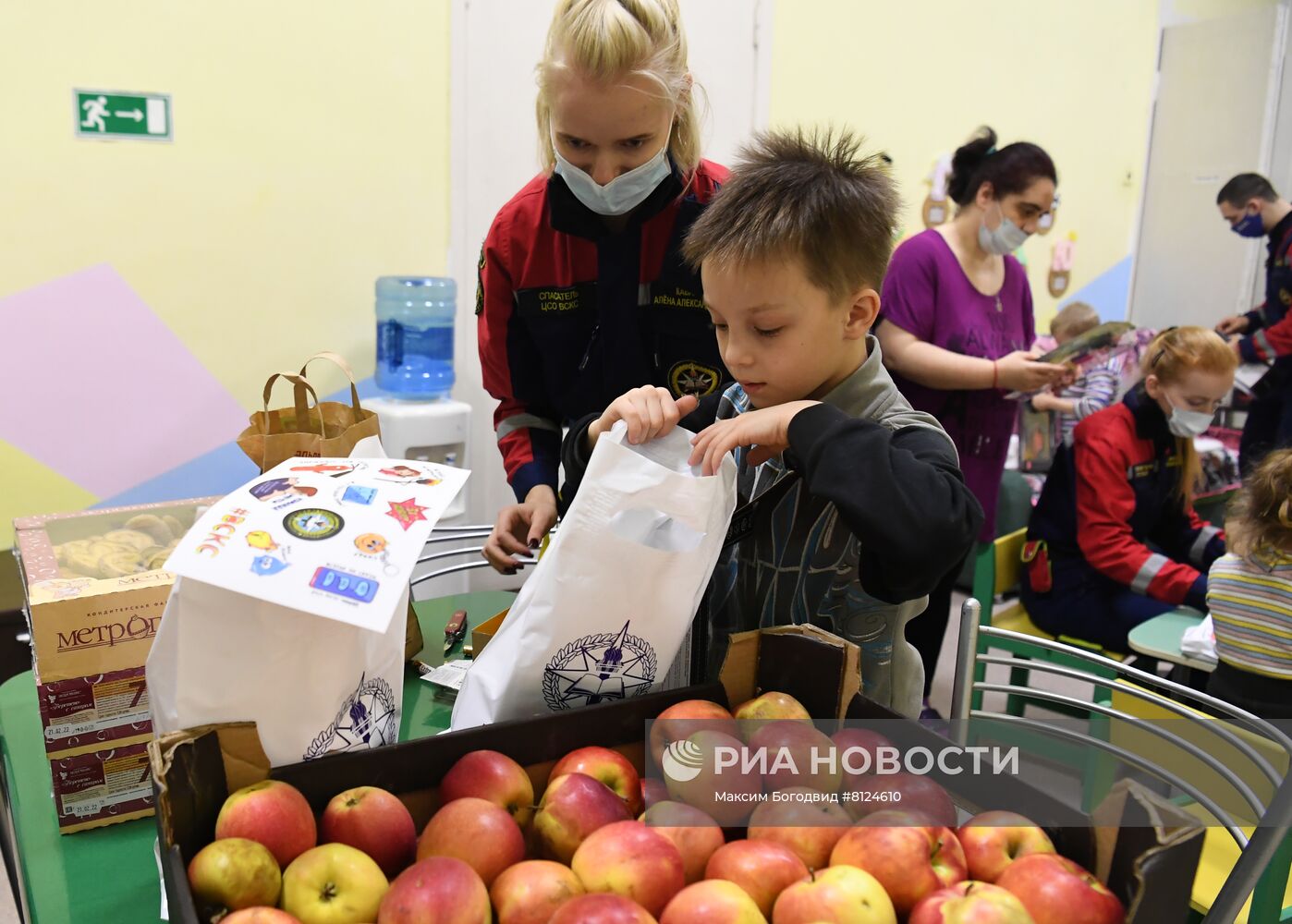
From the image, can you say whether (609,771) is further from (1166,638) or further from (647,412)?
(1166,638)

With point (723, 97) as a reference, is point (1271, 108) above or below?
above

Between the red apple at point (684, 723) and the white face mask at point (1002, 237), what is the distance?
6.72 feet

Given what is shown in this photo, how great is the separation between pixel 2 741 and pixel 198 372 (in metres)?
2.04

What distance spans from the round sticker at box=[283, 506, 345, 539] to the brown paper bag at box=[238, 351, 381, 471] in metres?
0.52

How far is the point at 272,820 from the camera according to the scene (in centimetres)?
73

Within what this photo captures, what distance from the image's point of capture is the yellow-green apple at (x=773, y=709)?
904 millimetres

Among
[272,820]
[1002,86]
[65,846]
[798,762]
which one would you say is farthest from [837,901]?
[1002,86]

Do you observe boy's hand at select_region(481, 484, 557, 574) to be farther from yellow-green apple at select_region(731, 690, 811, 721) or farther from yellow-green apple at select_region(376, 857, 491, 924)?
yellow-green apple at select_region(376, 857, 491, 924)

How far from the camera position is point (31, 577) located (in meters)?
1.06

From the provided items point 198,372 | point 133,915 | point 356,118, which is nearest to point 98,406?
point 198,372

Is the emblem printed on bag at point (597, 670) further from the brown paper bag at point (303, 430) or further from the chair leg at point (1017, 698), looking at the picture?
the chair leg at point (1017, 698)

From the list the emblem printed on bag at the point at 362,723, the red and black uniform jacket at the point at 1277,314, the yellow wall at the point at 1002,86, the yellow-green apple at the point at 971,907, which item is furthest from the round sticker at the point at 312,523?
the red and black uniform jacket at the point at 1277,314

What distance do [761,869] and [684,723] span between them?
18 centimetres

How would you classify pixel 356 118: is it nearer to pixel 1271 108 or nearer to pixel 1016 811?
pixel 1016 811
